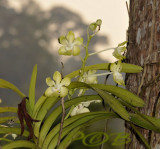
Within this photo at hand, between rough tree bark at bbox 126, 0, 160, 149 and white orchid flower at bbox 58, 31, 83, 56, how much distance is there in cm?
30

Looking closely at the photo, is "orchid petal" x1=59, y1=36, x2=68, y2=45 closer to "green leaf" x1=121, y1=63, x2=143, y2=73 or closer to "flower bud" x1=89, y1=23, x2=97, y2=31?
"flower bud" x1=89, y1=23, x2=97, y2=31

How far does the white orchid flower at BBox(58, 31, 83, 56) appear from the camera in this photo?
3.11 ft

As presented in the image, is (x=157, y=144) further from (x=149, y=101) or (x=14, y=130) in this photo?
(x=14, y=130)

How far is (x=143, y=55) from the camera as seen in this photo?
1.13m

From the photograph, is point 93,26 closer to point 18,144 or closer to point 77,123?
point 77,123

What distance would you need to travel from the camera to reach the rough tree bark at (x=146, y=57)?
1.08 meters

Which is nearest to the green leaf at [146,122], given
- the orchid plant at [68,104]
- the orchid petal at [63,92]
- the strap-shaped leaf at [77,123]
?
the orchid plant at [68,104]

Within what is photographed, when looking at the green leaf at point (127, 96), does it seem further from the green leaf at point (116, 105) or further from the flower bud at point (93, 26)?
the flower bud at point (93, 26)

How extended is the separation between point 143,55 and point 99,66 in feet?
0.64

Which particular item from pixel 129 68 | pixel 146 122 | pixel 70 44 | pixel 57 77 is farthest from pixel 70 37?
pixel 146 122

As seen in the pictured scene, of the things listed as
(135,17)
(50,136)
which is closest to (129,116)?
(50,136)

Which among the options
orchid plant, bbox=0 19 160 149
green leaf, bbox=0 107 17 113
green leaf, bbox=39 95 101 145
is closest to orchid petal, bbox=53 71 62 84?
orchid plant, bbox=0 19 160 149

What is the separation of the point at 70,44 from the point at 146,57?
1.10 ft

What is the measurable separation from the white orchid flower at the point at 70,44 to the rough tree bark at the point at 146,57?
0.30 meters
